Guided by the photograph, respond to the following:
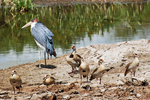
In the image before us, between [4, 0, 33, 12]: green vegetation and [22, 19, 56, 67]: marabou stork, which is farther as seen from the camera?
[4, 0, 33, 12]: green vegetation

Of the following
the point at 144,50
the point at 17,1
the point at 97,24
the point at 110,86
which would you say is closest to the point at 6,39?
the point at 97,24

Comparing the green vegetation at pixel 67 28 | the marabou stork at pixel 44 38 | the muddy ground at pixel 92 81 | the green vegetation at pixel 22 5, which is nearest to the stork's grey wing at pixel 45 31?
the marabou stork at pixel 44 38

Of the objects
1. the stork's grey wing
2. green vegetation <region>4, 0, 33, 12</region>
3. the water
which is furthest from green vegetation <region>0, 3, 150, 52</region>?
green vegetation <region>4, 0, 33, 12</region>

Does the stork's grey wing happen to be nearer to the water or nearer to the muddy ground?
the muddy ground

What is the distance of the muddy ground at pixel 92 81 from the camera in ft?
19.1

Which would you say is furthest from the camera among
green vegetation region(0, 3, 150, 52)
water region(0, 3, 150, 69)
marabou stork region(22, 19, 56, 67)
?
green vegetation region(0, 3, 150, 52)

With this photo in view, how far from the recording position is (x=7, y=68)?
29.5 ft

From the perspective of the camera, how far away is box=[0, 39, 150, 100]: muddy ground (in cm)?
584

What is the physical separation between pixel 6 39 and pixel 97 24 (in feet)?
17.8

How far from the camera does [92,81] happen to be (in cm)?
716

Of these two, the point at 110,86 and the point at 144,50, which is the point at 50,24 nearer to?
the point at 144,50

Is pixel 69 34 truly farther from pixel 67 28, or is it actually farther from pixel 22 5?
pixel 22 5

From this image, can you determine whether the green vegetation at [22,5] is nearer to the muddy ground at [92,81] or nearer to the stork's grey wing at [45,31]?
the muddy ground at [92,81]

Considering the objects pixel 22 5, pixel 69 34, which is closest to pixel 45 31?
pixel 69 34
